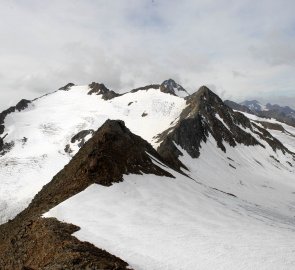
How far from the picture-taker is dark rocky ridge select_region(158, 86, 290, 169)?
107188mm

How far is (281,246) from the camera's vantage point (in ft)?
95.3

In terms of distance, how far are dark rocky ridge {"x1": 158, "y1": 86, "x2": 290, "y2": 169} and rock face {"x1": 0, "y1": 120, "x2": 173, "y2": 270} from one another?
136ft

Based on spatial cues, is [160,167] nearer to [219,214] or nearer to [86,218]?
[219,214]

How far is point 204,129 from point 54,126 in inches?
2314

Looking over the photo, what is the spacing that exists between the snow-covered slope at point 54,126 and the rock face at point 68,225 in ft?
136

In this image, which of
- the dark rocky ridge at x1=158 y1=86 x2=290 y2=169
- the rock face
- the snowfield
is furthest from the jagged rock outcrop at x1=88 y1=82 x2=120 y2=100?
A: the snowfield

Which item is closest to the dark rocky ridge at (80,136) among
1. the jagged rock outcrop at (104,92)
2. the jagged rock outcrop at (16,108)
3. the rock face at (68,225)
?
the jagged rock outcrop at (16,108)

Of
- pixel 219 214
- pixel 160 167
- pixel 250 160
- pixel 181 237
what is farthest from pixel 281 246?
pixel 250 160

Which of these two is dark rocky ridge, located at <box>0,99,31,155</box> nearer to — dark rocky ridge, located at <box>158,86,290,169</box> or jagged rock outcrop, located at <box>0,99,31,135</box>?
jagged rock outcrop, located at <box>0,99,31,135</box>

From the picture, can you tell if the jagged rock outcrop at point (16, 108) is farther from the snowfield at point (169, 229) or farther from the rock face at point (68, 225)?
the snowfield at point (169, 229)

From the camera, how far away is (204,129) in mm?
125125

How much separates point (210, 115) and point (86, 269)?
117768 mm

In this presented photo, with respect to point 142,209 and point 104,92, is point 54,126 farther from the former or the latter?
point 142,209

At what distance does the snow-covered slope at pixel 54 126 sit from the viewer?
10094 centimetres
